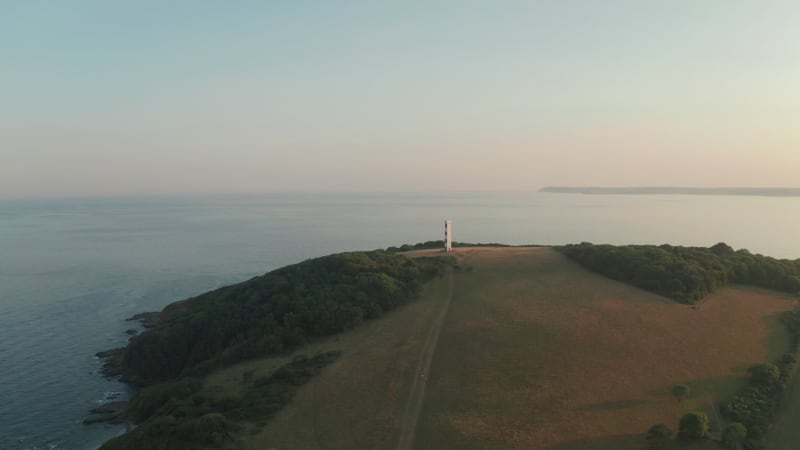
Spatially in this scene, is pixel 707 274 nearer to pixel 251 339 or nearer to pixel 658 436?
pixel 658 436

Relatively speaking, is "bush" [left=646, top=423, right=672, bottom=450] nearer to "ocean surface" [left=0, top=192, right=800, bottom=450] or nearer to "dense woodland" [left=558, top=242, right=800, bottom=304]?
"dense woodland" [left=558, top=242, right=800, bottom=304]

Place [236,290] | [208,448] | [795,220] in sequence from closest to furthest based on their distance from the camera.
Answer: [208,448]
[236,290]
[795,220]

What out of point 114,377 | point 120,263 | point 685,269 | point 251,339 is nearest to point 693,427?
point 685,269

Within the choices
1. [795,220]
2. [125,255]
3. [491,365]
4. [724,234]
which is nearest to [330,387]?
[491,365]

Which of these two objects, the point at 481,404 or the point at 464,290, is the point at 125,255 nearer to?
the point at 464,290

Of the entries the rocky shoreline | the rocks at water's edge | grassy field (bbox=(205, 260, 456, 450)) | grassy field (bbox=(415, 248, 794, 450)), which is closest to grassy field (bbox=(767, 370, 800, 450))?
grassy field (bbox=(415, 248, 794, 450))

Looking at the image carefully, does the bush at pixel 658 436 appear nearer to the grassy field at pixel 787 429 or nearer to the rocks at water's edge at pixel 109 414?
the grassy field at pixel 787 429

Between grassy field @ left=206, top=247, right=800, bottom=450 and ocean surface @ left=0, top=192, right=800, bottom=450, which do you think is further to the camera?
ocean surface @ left=0, top=192, right=800, bottom=450

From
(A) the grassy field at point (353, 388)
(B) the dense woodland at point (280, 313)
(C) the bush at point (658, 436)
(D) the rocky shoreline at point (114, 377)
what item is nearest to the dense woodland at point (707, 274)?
(C) the bush at point (658, 436)
